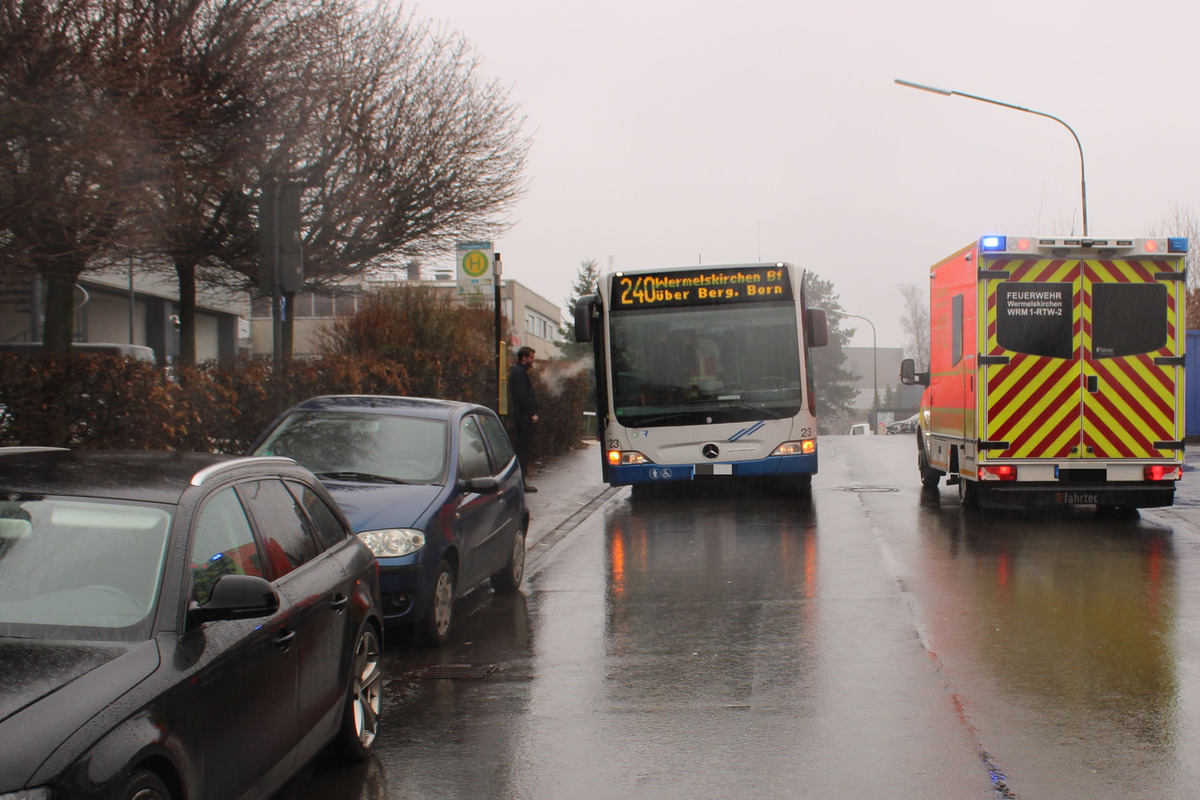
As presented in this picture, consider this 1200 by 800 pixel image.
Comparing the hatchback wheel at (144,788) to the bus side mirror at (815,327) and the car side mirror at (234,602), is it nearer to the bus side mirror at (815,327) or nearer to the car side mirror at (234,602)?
the car side mirror at (234,602)

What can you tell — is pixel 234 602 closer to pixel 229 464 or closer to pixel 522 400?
pixel 229 464

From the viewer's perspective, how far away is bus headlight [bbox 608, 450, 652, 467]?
50.6 ft

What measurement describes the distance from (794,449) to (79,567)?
475 inches

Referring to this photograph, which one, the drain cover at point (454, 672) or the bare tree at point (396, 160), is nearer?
the drain cover at point (454, 672)

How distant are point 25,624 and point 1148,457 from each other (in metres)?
11.9

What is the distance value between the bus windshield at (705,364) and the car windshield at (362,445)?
23.1 feet

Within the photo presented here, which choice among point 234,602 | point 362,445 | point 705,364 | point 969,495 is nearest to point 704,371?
point 705,364

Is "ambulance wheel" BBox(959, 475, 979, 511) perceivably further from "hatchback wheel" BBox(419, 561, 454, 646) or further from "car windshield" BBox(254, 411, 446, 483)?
"hatchback wheel" BBox(419, 561, 454, 646)

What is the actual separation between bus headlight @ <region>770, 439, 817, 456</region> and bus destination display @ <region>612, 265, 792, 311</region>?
6.20 feet

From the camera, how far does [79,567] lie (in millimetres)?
3836

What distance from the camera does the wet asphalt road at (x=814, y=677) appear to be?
489 cm

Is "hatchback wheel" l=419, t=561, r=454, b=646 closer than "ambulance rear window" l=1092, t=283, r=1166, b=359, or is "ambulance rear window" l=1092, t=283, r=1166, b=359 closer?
"hatchback wheel" l=419, t=561, r=454, b=646

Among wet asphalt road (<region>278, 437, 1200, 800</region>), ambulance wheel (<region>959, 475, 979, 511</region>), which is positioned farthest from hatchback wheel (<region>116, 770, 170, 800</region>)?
ambulance wheel (<region>959, 475, 979, 511</region>)

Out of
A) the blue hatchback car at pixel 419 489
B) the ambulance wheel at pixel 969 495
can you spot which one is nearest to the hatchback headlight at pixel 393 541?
the blue hatchback car at pixel 419 489
